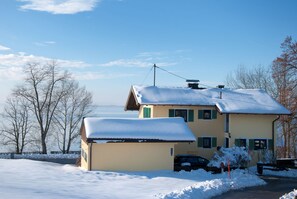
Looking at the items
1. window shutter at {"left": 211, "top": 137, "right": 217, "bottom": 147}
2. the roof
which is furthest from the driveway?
the roof

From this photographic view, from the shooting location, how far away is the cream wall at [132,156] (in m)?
27.9

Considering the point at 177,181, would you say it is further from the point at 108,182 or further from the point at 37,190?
the point at 37,190

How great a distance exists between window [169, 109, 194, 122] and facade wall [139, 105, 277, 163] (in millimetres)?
201

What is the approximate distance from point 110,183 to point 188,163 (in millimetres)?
8337

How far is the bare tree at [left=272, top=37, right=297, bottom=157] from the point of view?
130 feet

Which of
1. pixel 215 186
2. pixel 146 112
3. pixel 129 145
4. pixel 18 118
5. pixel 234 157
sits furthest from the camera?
pixel 18 118

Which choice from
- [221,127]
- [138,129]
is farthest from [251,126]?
[138,129]

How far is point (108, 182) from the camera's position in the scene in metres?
23.4

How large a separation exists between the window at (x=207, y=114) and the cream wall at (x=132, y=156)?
20.7 feet

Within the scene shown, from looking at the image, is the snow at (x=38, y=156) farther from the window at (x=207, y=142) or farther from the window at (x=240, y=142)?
the window at (x=240, y=142)

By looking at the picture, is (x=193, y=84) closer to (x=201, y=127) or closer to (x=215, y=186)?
(x=201, y=127)

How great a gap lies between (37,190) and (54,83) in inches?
1415

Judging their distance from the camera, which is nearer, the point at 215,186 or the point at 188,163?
the point at 215,186

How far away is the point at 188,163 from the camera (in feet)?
98.0
